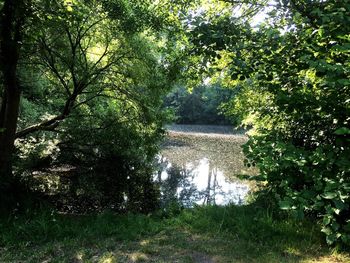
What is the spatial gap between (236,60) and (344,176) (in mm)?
1322

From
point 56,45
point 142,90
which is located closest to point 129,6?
point 56,45

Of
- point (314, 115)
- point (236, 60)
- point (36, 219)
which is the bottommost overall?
→ point (36, 219)

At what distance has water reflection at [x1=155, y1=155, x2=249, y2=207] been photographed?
9.40 metres

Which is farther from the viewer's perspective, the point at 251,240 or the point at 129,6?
the point at 129,6

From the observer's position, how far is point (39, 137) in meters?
9.52

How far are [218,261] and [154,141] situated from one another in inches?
225

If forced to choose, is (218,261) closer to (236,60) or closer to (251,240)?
(251,240)

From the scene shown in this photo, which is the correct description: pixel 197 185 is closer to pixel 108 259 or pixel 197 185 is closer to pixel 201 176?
pixel 201 176

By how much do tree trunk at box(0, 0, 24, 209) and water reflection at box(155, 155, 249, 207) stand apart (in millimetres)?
3854

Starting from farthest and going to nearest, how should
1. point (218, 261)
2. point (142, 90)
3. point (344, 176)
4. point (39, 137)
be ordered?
point (39, 137) < point (142, 90) < point (218, 261) < point (344, 176)

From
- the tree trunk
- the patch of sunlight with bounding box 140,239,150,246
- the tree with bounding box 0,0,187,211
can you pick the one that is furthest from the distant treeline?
the patch of sunlight with bounding box 140,239,150,246

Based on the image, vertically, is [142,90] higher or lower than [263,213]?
higher

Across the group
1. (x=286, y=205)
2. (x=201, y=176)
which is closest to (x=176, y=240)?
(x=286, y=205)

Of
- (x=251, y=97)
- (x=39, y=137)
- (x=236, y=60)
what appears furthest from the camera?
(x=39, y=137)
